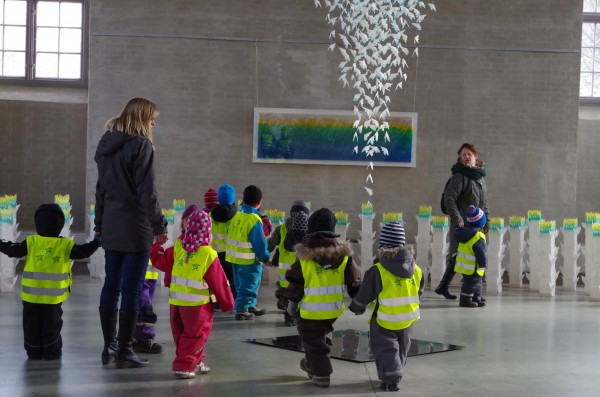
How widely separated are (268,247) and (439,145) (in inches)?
193

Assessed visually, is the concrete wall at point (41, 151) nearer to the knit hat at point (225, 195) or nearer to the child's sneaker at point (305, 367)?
the knit hat at point (225, 195)

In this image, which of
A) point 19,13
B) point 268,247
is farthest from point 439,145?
point 19,13

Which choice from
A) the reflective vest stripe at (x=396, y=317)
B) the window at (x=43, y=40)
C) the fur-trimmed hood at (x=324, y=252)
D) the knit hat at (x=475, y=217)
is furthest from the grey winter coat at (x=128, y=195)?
the window at (x=43, y=40)

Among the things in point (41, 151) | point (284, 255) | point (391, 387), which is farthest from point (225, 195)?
point (41, 151)

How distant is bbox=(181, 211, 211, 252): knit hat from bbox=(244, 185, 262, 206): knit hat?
2212 millimetres

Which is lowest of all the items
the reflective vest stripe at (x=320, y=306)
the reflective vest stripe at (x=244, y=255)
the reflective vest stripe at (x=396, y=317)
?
the reflective vest stripe at (x=396, y=317)

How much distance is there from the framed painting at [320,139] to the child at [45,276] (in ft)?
20.0

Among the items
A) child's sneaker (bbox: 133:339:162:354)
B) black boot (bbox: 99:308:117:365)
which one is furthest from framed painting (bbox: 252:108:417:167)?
black boot (bbox: 99:308:117:365)

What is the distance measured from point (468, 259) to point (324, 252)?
3.94m

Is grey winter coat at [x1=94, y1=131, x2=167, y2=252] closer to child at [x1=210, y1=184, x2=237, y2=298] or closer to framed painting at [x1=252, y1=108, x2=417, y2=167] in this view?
child at [x1=210, y1=184, x2=237, y2=298]

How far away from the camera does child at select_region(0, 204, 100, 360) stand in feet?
18.5

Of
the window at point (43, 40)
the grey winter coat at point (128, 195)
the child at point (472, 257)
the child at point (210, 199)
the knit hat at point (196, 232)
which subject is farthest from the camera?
the window at point (43, 40)

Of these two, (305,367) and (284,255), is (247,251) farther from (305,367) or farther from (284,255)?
(305,367)

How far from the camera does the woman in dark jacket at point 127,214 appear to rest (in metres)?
5.18
